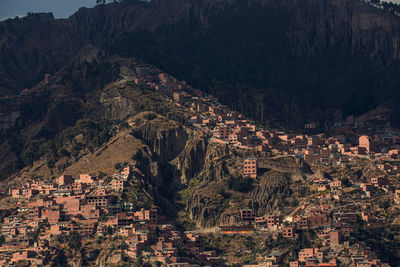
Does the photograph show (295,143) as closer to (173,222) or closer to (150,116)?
(150,116)

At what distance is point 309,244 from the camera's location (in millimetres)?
153500

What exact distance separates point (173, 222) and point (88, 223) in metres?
12.8

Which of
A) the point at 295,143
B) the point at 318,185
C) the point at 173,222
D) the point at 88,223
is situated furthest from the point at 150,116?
the point at 88,223

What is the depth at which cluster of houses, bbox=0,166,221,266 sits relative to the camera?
504 feet

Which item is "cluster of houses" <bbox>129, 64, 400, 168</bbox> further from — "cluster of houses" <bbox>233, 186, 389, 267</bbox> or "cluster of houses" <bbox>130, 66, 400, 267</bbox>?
"cluster of houses" <bbox>233, 186, 389, 267</bbox>

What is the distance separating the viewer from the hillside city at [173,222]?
15125cm

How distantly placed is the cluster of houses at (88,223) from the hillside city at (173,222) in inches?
4.9

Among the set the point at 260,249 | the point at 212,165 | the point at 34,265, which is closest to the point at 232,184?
the point at 212,165

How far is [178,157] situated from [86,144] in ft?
50.4

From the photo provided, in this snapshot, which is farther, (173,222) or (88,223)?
(173,222)

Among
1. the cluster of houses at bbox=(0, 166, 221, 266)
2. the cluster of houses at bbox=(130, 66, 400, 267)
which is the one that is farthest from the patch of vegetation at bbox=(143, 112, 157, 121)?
the cluster of houses at bbox=(0, 166, 221, 266)

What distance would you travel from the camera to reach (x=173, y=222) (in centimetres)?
16850

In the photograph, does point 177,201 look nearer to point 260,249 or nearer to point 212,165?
point 212,165

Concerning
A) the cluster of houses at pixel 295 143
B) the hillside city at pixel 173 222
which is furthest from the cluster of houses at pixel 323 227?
the cluster of houses at pixel 295 143
